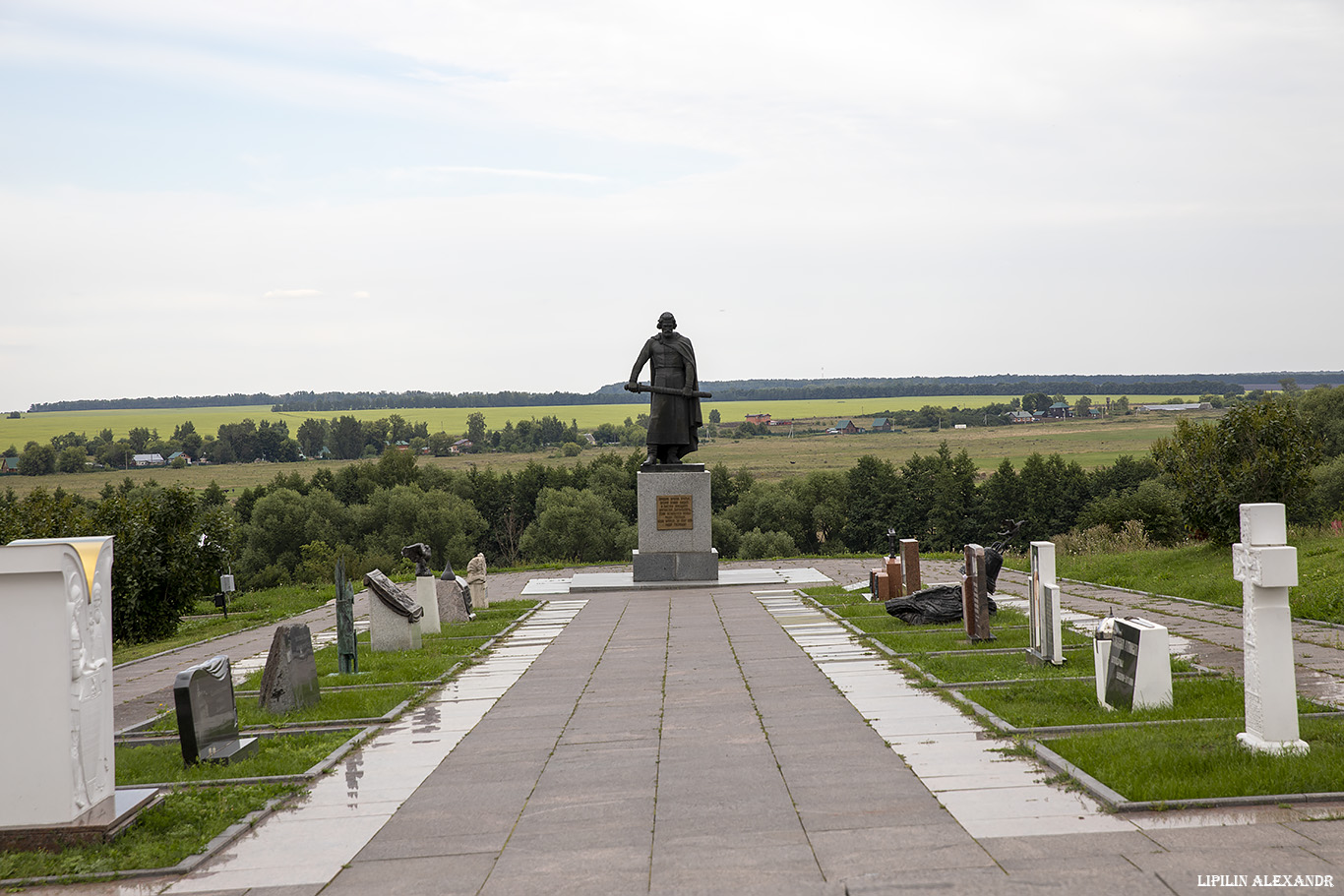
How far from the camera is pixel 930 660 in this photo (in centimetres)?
998

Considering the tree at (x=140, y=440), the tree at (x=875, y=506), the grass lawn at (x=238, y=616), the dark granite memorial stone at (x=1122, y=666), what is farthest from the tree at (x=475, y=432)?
the dark granite memorial stone at (x=1122, y=666)

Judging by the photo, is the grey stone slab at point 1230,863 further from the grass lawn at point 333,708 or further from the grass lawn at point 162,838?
the grass lawn at point 333,708

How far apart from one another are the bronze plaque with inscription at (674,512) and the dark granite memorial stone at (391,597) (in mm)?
7413

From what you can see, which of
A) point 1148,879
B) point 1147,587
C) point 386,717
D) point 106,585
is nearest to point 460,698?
point 386,717

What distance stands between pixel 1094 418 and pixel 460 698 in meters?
128

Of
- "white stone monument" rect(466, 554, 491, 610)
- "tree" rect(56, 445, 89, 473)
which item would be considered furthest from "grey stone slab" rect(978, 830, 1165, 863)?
"tree" rect(56, 445, 89, 473)

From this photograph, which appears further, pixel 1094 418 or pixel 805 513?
pixel 1094 418

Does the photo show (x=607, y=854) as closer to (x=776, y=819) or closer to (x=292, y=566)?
(x=776, y=819)

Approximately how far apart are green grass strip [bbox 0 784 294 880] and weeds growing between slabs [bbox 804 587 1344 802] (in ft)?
16.2

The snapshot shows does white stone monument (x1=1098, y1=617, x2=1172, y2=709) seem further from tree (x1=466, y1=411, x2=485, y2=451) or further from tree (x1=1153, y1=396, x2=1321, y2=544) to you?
tree (x1=466, y1=411, x2=485, y2=451)

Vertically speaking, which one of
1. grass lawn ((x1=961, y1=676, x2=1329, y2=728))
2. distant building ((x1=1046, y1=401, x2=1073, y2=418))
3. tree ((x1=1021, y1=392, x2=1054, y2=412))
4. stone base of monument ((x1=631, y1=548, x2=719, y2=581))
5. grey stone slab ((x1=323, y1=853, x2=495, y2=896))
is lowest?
stone base of monument ((x1=631, y1=548, x2=719, y2=581))

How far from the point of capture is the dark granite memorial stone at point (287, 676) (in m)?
8.68

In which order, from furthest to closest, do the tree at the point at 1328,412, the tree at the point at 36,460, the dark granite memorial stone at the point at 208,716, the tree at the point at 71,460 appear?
the tree at the point at 71,460
the tree at the point at 36,460
the tree at the point at 1328,412
the dark granite memorial stone at the point at 208,716

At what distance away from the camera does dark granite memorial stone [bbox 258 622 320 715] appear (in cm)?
868
